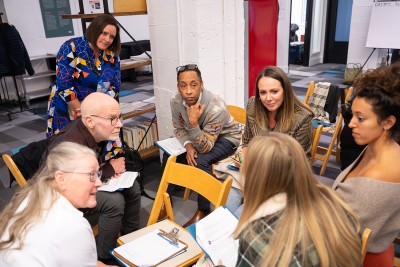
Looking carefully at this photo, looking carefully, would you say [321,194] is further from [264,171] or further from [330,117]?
[330,117]

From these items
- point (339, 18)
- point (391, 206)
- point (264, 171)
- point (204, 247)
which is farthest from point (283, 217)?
point (339, 18)

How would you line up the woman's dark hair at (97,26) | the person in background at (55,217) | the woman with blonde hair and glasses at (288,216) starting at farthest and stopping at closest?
the woman's dark hair at (97,26)
the person in background at (55,217)
the woman with blonde hair and glasses at (288,216)

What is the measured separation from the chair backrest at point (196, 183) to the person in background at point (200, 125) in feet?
2.15

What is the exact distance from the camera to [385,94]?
1.63m

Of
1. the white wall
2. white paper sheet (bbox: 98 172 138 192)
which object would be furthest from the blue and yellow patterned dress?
the white wall

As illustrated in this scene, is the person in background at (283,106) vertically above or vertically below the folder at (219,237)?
above

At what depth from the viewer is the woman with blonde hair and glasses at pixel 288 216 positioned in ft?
3.53

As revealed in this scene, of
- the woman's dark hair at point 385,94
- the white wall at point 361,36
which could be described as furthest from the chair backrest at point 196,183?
the white wall at point 361,36

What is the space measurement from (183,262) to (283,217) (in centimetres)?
72

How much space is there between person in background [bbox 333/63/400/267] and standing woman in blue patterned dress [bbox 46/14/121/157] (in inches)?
68.0

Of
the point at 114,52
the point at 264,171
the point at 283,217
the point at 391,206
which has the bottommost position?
the point at 391,206

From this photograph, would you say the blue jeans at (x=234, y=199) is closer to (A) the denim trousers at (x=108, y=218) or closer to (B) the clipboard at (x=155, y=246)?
(B) the clipboard at (x=155, y=246)

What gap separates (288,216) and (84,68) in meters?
2.23

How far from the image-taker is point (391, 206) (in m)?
1.52
